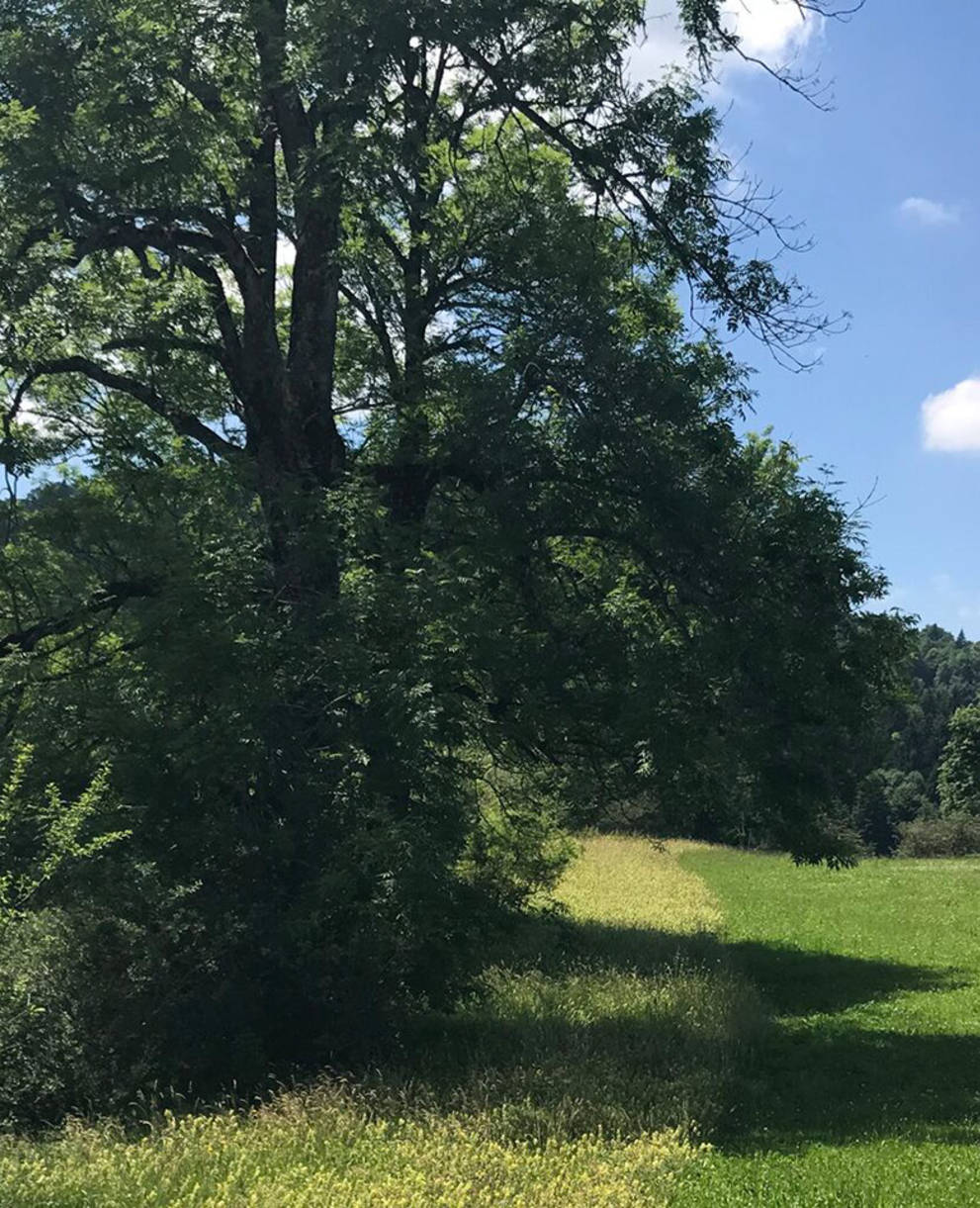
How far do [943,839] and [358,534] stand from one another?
59.7 metres

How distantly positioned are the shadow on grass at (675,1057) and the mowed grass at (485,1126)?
1.3 inches

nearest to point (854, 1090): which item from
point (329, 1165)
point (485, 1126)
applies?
point (485, 1126)

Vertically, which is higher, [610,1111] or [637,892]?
[637,892]

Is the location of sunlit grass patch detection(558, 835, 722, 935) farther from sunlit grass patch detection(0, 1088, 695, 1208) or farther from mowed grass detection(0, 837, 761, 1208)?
sunlit grass patch detection(0, 1088, 695, 1208)

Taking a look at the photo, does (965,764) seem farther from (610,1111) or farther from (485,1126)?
(485,1126)

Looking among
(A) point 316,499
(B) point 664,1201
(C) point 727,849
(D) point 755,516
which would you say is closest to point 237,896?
(A) point 316,499

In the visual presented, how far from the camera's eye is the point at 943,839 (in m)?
63.0

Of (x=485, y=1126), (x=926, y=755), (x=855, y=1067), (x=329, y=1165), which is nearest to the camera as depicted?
(x=329, y=1165)

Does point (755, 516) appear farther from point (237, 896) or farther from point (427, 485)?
point (237, 896)

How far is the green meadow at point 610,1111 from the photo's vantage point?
632 centimetres

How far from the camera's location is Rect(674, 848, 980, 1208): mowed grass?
283 inches

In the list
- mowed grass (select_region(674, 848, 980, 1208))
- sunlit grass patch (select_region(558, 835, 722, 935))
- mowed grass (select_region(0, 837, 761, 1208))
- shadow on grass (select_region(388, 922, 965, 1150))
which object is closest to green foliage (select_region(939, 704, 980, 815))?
sunlit grass patch (select_region(558, 835, 722, 935))

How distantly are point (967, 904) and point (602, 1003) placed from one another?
20.7 meters

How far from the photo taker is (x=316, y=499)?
11.7 metres
